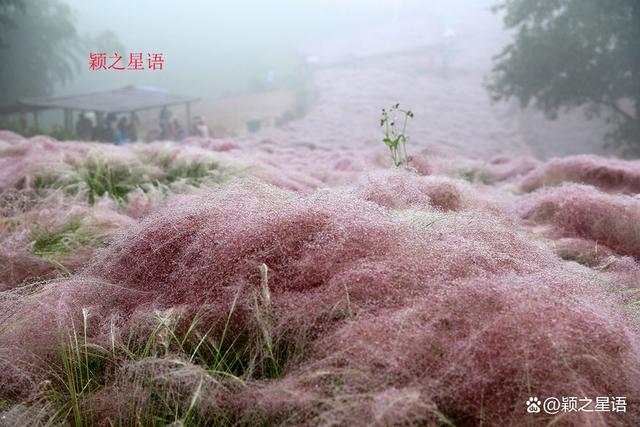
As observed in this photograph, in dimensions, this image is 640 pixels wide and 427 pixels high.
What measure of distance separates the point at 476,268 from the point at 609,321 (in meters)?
0.31

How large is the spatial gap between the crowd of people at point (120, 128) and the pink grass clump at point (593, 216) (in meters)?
6.41

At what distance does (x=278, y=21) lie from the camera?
15.6 metres

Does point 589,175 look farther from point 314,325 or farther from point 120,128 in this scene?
point 120,128

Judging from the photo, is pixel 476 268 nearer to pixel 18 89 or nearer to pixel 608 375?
pixel 608 375

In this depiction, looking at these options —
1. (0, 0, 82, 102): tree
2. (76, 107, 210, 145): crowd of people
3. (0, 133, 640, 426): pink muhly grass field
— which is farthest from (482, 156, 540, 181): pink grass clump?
(0, 0, 82, 102): tree

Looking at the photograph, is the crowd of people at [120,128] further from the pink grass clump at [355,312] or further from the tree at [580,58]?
the pink grass clump at [355,312]

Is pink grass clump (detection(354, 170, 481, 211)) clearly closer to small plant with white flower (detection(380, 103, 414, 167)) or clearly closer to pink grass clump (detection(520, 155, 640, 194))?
small plant with white flower (detection(380, 103, 414, 167))

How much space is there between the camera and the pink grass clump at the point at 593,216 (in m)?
2.44

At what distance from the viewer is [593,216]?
2588mm

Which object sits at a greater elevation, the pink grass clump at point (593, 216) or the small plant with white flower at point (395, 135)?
the small plant with white flower at point (395, 135)

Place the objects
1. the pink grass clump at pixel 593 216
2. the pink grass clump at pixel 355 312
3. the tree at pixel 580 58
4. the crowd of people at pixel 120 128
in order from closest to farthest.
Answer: the pink grass clump at pixel 355 312, the pink grass clump at pixel 593 216, the crowd of people at pixel 120 128, the tree at pixel 580 58

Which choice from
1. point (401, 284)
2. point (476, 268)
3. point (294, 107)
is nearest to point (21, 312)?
point (401, 284)

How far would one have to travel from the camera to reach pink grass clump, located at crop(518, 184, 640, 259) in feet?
7.99

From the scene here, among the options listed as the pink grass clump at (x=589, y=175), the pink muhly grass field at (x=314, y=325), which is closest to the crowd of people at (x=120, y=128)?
the pink grass clump at (x=589, y=175)
